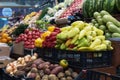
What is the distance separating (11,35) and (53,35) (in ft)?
11.5

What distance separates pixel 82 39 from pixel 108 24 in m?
0.66

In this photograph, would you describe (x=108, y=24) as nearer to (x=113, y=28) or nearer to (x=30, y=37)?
(x=113, y=28)

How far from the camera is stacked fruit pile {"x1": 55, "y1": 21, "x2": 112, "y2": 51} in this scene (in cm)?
380

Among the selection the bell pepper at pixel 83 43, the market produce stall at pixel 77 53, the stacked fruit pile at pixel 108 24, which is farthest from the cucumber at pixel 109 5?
the bell pepper at pixel 83 43

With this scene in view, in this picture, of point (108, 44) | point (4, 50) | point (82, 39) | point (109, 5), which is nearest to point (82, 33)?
point (82, 39)

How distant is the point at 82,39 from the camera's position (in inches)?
154

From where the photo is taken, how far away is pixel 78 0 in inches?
270

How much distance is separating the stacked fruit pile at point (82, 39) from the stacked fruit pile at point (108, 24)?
0.25m

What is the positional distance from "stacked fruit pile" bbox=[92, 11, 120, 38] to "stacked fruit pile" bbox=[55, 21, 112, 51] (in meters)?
0.25

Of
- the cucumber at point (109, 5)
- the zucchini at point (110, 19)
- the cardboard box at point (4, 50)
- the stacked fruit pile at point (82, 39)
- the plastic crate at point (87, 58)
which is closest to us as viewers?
the plastic crate at point (87, 58)

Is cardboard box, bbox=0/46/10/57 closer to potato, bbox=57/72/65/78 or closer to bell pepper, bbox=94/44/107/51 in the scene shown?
potato, bbox=57/72/65/78

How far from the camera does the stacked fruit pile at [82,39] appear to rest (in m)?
3.80

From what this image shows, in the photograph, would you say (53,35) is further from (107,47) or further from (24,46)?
(24,46)

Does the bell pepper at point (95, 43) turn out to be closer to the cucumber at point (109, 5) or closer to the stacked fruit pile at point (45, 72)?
the stacked fruit pile at point (45, 72)
